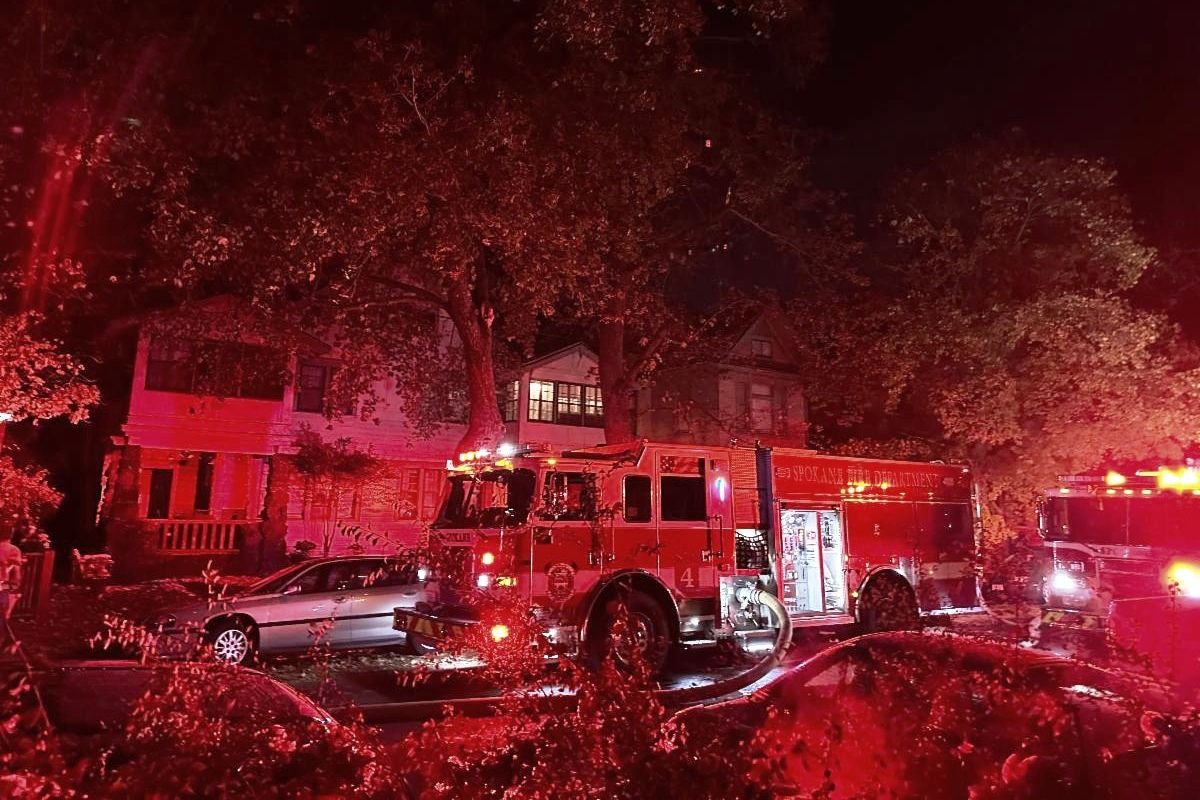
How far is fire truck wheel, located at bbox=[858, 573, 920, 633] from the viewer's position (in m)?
12.8

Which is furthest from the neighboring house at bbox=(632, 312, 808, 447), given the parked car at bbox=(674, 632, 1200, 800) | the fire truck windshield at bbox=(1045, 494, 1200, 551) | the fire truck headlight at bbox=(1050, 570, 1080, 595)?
the parked car at bbox=(674, 632, 1200, 800)

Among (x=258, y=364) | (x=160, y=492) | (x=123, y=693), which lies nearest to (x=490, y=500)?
(x=123, y=693)

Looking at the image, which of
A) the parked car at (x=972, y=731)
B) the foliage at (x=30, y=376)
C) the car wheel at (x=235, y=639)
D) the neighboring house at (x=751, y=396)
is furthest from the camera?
the neighboring house at (x=751, y=396)

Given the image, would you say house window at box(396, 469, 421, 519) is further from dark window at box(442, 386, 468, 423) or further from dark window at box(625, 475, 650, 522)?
dark window at box(625, 475, 650, 522)

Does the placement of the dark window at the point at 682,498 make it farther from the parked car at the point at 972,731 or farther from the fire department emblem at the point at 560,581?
the parked car at the point at 972,731

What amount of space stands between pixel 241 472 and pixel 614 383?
1285 centimetres

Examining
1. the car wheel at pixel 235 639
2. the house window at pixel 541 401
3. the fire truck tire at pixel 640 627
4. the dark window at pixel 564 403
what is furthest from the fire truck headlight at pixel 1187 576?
the house window at pixel 541 401

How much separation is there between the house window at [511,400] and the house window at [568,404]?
54.9 inches

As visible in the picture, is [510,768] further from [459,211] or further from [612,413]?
[612,413]

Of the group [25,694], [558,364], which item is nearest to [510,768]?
[25,694]

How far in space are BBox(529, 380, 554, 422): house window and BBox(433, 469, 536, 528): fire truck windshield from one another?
1807 cm

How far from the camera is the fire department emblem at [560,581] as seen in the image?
9383 millimetres

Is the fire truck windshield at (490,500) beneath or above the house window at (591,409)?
beneath

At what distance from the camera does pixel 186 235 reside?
40.1 feet
